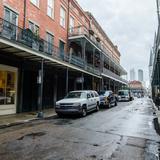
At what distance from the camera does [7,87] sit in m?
16.0

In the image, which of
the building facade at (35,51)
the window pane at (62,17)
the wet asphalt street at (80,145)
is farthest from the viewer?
the window pane at (62,17)

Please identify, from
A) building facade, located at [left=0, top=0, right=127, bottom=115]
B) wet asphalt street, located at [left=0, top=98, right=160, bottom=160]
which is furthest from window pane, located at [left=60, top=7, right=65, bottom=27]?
wet asphalt street, located at [left=0, top=98, right=160, bottom=160]

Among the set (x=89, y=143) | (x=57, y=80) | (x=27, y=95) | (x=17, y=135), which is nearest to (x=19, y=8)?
(x=27, y=95)

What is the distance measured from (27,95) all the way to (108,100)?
352 inches

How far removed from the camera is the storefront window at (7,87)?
15504 millimetres

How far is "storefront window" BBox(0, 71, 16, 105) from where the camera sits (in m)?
15.5

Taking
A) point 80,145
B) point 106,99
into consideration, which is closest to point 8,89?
point 80,145

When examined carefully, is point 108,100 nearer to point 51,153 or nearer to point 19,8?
point 19,8

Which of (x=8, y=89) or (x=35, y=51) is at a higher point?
(x=35, y=51)

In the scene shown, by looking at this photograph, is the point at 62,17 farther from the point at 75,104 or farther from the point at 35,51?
the point at 75,104

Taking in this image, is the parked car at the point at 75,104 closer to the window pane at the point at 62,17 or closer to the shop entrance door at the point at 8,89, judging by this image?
the shop entrance door at the point at 8,89

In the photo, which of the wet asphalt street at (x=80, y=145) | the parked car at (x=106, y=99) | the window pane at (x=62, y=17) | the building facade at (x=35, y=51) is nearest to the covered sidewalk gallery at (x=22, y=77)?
the building facade at (x=35, y=51)

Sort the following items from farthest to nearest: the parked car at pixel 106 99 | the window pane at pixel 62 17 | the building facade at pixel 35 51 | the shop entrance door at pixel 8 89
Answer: the window pane at pixel 62 17 → the parked car at pixel 106 99 → the shop entrance door at pixel 8 89 → the building facade at pixel 35 51

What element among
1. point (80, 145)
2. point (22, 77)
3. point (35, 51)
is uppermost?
point (35, 51)
